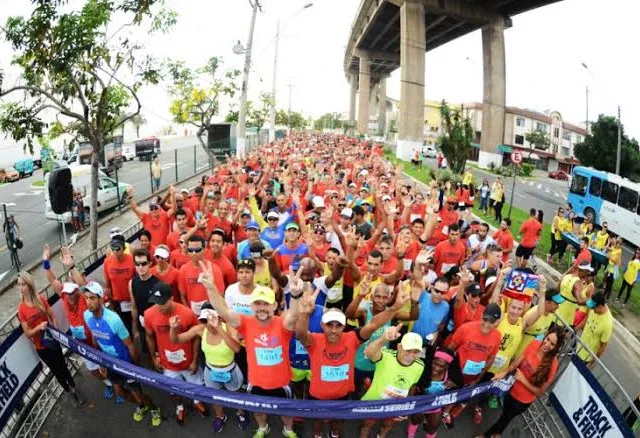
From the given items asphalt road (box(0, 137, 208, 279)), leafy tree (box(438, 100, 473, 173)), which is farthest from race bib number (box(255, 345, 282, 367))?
leafy tree (box(438, 100, 473, 173))

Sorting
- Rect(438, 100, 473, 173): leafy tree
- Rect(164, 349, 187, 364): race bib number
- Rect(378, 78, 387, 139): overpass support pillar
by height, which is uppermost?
Rect(378, 78, 387, 139): overpass support pillar

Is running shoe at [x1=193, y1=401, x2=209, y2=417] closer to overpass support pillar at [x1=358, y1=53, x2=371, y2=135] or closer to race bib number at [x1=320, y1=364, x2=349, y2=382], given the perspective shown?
race bib number at [x1=320, y1=364, x2=349, y2=382]

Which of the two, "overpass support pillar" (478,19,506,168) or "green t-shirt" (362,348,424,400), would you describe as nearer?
"green t-shirt" (362,348,424,400)

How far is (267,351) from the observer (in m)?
3.68

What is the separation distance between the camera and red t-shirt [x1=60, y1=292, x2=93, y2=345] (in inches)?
173

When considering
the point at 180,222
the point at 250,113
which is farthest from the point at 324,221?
the point at 250,113

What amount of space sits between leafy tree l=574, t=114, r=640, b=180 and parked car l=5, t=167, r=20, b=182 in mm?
46069

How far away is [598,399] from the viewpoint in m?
3.82

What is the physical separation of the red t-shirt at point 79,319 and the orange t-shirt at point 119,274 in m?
0.77

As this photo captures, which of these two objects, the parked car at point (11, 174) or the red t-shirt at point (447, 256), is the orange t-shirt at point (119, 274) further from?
the parked car at point (11, 174)

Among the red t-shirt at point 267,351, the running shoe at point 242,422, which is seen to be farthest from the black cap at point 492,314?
the running shoe at point 242,422

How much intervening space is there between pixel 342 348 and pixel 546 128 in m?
81.9

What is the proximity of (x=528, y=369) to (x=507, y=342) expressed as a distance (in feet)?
1.16

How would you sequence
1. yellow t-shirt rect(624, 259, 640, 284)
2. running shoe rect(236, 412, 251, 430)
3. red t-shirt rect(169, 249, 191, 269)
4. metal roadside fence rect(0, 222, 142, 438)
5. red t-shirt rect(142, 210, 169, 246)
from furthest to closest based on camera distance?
yellow t-shirt rect(624, 259, 640, 284), red t-shirt rect(142, 210, 169, 246), red t-shirt rect(169, 249, 191, 269), running shoe rect(236, 412, 251, 430), metal roadside fence rect(0, 222, 142, 438)
